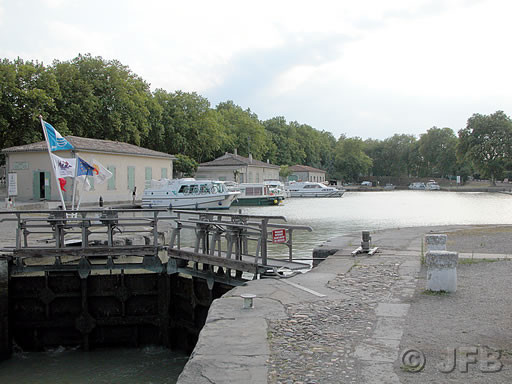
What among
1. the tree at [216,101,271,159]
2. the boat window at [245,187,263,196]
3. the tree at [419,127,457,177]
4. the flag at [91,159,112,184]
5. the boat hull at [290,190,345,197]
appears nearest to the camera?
the flag at [91,159,112,184]

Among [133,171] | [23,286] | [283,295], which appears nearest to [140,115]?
[133,171]

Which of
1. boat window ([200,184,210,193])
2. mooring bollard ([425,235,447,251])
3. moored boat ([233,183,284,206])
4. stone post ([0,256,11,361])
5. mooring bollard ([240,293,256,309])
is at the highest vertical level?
boat window ([200,184,210,193])

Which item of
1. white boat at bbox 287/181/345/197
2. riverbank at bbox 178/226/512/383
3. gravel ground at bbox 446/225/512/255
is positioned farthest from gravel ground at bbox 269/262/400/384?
white boat at bbox 287/181/345/197

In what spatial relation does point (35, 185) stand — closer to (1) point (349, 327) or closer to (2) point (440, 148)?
(1) point (349, 327)

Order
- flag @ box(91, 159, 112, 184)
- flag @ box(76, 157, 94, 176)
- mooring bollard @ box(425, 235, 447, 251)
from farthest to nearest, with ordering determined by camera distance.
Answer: flag @ box(91, 159, 112, 184) → flag @ box(76, 157, 94, 176) → mooring bollard @ box(425, 235, 447, 251)

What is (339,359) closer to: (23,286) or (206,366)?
(206,366)

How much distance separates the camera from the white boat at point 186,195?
43.1m

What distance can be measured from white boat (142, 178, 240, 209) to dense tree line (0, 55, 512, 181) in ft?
36.3

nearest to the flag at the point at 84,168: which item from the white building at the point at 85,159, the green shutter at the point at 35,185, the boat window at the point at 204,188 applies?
the white building at the point at 85,159

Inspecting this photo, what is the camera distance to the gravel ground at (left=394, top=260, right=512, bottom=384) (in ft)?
16.4

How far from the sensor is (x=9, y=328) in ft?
38.7

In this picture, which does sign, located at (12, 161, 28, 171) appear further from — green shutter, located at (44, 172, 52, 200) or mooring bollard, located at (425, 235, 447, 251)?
mooring bollard, located at (425, 235, 447, 251)

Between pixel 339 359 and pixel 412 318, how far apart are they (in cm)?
186

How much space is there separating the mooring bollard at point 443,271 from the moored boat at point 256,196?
44524 mm
